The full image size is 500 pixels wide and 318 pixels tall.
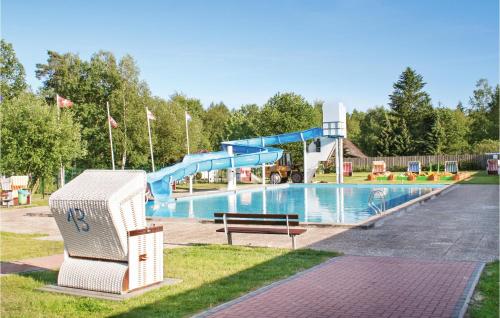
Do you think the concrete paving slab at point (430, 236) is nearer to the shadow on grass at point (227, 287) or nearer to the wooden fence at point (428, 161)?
the shadow on grass at point (227, 287)

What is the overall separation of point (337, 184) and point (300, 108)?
47.3ft

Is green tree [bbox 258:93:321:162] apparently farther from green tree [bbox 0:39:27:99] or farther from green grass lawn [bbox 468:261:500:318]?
green grass lawn [bbox 468:261:500:318]

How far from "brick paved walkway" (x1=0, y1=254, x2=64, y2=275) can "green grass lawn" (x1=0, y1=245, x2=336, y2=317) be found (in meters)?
0.51

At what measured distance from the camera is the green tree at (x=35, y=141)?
87.0 feet

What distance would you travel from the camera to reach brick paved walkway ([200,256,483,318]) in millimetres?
6102

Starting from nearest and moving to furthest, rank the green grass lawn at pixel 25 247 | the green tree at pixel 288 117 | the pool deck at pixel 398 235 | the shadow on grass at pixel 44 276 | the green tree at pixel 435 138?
1. the shadow on grass at pixel 44 276
2. the pool deck at pixel 398 235
3. the green grass lawn at pixel 25 247
4. the green tree at pixel 288 117
5. the green tree at pixel 435 138

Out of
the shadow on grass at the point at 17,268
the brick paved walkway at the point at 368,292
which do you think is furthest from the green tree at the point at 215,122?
the brick paved walkway at the point at 368,292

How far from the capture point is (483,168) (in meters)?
50.6

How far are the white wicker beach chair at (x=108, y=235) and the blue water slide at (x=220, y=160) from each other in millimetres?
17518

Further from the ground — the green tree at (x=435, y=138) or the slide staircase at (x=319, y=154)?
the green tree at (x=435, y=138)

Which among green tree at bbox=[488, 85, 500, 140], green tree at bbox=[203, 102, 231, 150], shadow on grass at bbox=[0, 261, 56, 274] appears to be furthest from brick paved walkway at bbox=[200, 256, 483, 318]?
green tree at bbox=[203, 102, 231, 150]

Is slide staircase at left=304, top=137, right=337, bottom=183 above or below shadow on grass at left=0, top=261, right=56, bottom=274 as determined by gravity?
above

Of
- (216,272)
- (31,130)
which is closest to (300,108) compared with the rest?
(31,130)

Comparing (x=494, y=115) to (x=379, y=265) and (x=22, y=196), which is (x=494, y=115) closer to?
(x=22, y=196)
